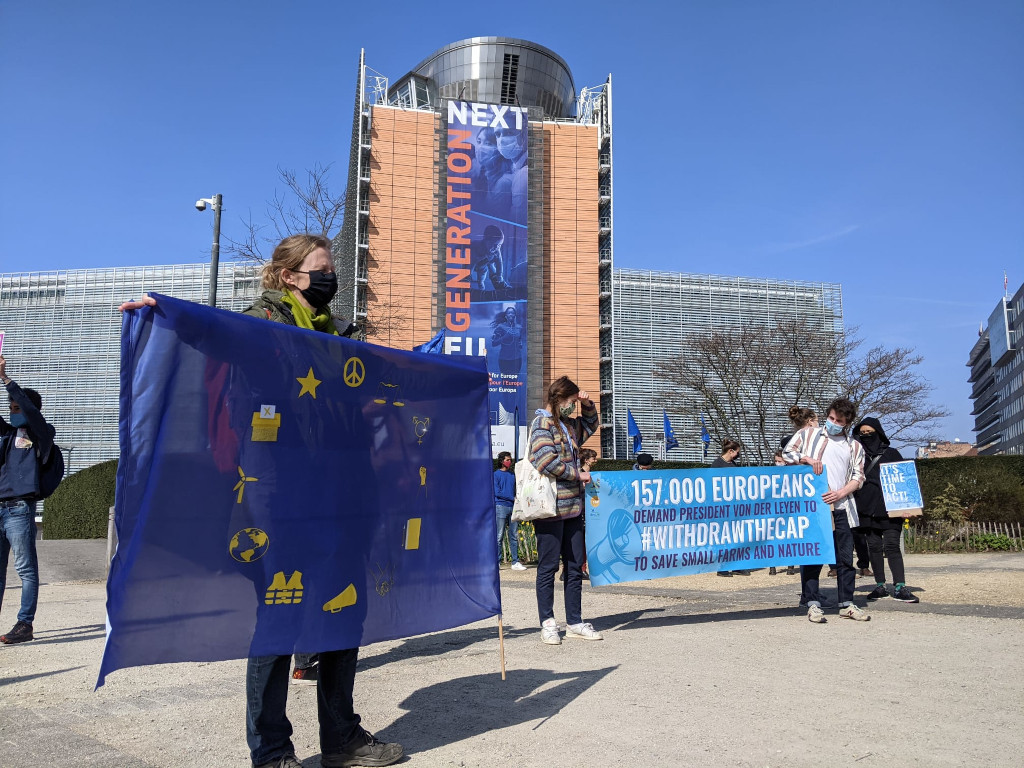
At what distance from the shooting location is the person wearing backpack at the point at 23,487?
6.91 metres

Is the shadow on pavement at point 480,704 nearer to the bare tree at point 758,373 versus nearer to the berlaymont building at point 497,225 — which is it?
the bare tree at point 758,373

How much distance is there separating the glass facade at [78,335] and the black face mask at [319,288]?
227 feet

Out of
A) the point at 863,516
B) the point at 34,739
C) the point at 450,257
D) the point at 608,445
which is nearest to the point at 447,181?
the point at 450,257

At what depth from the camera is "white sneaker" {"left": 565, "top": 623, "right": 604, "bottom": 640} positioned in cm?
648

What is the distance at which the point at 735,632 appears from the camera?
679 centimetres

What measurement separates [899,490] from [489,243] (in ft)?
143

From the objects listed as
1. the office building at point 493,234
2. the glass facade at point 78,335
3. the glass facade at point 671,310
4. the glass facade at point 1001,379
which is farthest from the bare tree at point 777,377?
the glass facade at point 1001,379

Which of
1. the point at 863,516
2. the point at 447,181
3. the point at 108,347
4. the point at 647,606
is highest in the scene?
the point at 447,181

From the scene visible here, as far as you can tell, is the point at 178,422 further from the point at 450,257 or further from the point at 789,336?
the point at 450,257

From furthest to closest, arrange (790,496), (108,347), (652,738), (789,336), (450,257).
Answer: (108,347)
(450,257)
(789,336)
(790,496)
(652,738)

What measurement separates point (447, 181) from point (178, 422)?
1972 inches

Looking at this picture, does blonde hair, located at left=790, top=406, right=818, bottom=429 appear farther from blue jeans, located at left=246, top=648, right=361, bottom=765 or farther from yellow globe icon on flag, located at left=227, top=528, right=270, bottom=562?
yellow globe icon on flag, located at left=227, top=528, right=270, bottom=562

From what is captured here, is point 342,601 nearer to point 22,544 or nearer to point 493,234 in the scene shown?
point 22,544

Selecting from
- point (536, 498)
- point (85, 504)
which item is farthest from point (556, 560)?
point (85, 504)
